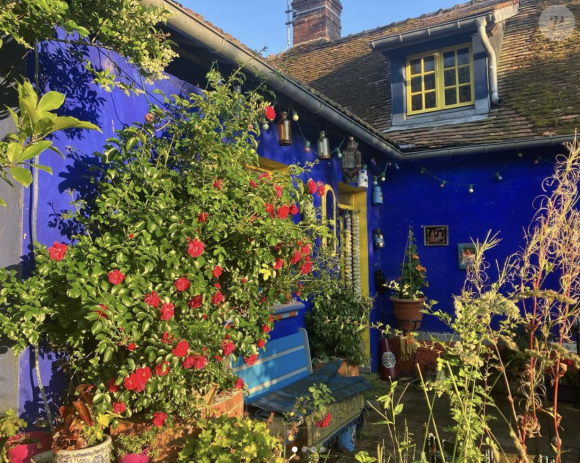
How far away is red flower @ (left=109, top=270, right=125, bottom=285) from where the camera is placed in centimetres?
238

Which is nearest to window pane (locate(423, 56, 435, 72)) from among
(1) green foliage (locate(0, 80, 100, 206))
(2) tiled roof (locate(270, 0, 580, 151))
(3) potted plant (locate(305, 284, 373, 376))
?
(2) tiled roof (locate(270, 0, 580, 151))

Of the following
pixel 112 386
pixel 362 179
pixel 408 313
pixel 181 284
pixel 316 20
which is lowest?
pixel 408 313

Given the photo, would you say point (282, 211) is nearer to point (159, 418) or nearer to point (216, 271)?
point (216, 271)

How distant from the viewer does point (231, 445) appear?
2654 mm

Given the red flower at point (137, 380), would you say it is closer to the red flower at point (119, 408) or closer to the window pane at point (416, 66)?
the red flower at point (119, 408)

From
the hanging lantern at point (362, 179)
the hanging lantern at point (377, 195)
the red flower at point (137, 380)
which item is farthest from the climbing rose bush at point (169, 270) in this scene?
the hanging lantern at point (377, 195)

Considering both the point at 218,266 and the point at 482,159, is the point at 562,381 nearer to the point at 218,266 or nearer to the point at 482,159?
the point at 482,159

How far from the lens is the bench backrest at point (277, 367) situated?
4148 millimetres

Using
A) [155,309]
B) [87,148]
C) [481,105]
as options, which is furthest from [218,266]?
[481,105]

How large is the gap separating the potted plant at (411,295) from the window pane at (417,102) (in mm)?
2364

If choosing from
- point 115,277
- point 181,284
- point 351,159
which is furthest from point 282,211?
point 351,159

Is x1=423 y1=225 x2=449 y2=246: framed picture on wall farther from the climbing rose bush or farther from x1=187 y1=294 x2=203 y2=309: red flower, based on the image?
x1=187 y1=294 x2=203 y2=309: red flower

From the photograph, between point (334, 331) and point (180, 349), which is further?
point (334, 331)

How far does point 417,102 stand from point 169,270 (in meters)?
6.66
